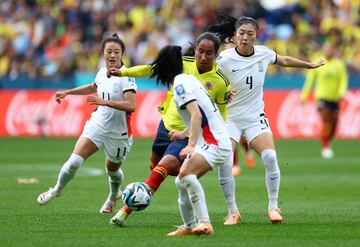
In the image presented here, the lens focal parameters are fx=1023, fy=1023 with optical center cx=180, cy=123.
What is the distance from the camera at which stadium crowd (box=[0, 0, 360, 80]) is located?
32.0 meters

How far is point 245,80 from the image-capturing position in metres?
12.9

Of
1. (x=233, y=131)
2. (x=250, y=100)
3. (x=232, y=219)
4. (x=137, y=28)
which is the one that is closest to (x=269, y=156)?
(x=233, y=131)

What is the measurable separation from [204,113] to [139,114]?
1995 centimetres

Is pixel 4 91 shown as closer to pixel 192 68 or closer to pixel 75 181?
pixel 75 181

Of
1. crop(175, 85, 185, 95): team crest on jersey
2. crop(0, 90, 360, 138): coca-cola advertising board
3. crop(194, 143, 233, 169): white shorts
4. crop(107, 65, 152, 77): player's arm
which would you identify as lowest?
crop(0, 90, 360, 138): coca-cola advertising board

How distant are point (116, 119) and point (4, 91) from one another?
1913cm

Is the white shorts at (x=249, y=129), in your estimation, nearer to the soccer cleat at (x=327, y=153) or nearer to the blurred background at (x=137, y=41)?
the soccer cleat at (x=327, y=153)

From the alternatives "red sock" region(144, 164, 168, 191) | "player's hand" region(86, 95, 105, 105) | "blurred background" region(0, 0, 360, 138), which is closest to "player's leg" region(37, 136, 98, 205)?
"player's hand" region(86, 95, 105, 105)

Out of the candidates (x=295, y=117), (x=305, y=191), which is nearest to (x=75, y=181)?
(x=305, y=191)

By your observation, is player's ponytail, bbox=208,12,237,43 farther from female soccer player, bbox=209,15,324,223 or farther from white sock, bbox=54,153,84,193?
white sock, bbox=54,153,84,193

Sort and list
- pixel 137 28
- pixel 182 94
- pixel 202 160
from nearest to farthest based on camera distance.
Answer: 1. pixel 182 94
2. pixel 202 160
3. pixel 137 28

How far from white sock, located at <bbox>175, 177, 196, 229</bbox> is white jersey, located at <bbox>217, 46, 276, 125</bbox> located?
220 cm

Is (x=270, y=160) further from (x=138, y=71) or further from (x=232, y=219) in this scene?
(x=138, y=71)

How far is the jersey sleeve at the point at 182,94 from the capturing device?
10.5m
